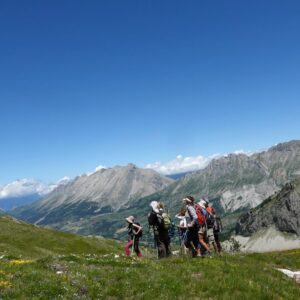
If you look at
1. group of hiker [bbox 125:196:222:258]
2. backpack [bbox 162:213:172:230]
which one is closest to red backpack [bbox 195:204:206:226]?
group of hiker [bbox 125:196:222:258]

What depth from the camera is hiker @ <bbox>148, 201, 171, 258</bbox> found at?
27.2 m

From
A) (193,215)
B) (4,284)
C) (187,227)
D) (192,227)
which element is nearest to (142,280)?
(4,284)

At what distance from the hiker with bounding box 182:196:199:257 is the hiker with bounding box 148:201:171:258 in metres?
1.90

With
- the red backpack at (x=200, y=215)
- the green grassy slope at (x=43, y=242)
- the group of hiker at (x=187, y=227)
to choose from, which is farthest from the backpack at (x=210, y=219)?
the green grassy slope at (x=43, y=242)

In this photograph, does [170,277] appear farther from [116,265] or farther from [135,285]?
[116,265]

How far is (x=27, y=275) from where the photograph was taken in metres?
19.1

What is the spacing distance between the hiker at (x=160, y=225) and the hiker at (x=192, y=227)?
1.90 meters

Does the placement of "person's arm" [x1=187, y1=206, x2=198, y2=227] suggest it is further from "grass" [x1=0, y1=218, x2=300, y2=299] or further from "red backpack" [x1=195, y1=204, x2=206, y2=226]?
"grass" [x1=0, y1=218, x2=300, y2=299]

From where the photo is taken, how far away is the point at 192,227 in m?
26.0

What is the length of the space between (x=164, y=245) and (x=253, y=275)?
8.12 meters

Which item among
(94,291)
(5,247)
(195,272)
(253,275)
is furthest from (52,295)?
(5,247)

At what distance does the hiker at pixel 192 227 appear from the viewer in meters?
25.5

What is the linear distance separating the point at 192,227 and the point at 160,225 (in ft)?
8.56

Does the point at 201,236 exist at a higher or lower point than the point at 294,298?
higher
